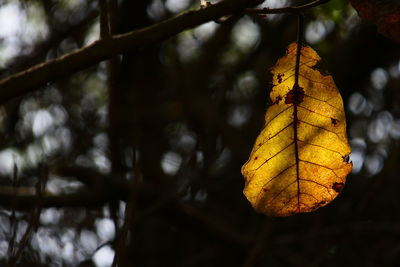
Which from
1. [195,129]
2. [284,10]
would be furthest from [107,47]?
[195,129]

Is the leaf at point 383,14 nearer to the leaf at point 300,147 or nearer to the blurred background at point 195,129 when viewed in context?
the leaf at point 300,147

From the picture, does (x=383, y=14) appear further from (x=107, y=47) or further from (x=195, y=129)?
(x=195, y=129)

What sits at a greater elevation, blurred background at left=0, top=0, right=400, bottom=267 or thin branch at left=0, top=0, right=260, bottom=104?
thin branch at left=0, top=0, right=260, bottom=104

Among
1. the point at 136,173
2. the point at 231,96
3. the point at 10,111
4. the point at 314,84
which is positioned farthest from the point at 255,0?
the point at 231,96

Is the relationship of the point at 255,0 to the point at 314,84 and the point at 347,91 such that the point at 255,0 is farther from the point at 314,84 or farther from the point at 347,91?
the point at 347,91

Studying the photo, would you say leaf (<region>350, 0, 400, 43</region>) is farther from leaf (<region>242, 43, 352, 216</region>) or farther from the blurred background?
the blurred background

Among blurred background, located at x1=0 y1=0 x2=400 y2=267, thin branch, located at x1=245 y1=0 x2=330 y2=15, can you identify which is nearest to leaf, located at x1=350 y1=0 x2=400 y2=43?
thin branch, located at x1=245 y1=0 x2=330 y2=15
